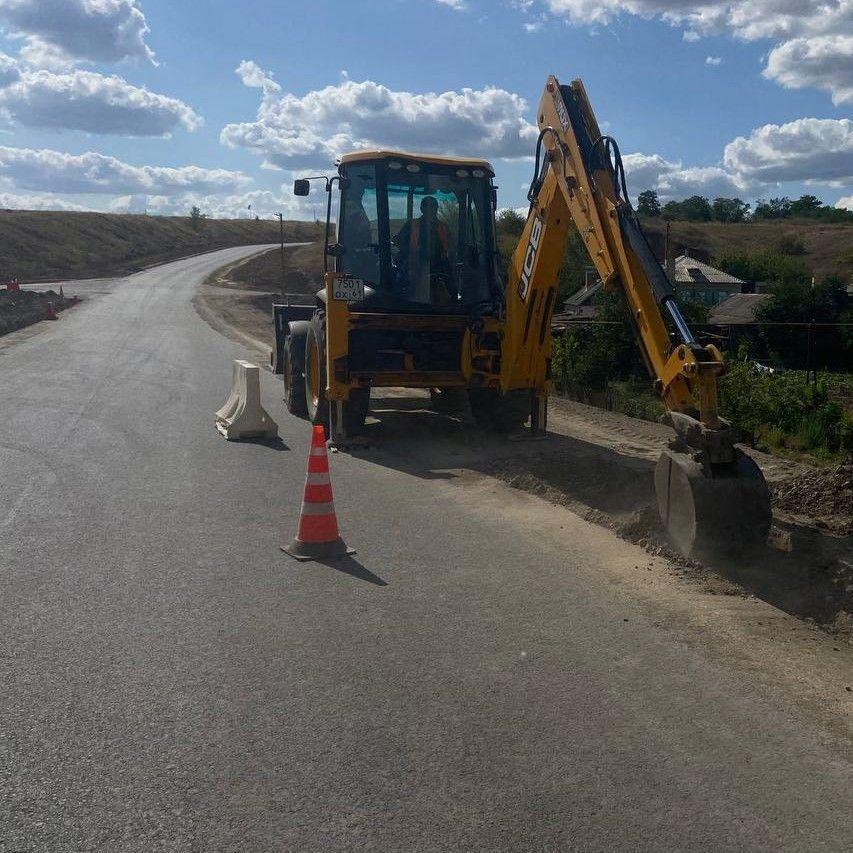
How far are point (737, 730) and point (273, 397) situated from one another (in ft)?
41.6

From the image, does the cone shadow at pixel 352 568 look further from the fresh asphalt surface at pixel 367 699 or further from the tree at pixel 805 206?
the tree at pixel 805 206

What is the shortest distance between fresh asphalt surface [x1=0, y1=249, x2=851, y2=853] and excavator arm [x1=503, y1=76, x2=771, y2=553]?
2.67ft

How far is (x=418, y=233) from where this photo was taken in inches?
456

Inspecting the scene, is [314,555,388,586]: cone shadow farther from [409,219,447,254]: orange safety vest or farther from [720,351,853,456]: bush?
[720,351,853,456]: bush

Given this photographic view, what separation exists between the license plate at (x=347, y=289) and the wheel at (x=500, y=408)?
2.09 meters

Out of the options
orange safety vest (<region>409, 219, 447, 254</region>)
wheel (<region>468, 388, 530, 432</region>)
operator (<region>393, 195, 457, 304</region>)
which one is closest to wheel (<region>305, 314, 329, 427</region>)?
operator (<region>393, 195, 457, 304</region>)

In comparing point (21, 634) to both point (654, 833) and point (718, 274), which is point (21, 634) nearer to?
point (654, 833)

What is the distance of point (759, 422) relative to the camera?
16891 millimetres

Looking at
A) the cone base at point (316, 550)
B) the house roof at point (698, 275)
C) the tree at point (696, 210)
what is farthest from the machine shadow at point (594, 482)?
the tree at point (696, 210)

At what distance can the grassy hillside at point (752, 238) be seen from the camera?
286ft

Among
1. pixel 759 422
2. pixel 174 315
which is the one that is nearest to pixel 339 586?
pixel 759 422

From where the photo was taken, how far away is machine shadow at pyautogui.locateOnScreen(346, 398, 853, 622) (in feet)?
20.8

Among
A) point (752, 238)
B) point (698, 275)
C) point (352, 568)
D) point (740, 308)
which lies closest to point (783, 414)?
point (352, 568)

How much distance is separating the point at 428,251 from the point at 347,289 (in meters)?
1.15
